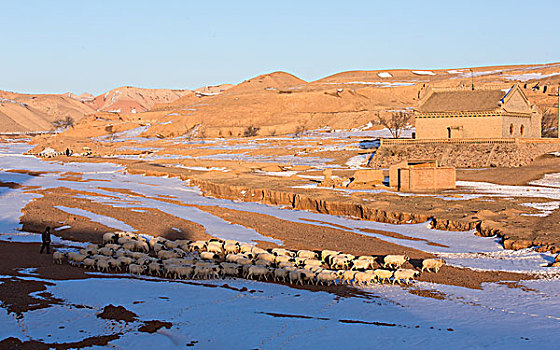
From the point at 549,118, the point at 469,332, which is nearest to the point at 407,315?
the point at 469,332

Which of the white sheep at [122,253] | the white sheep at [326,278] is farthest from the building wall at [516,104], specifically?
the white sheep at [122,253]

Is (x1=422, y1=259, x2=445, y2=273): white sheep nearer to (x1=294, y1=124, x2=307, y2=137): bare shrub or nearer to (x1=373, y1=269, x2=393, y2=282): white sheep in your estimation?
(x1=373, y1=269, x2=393, y2=282): white sheep

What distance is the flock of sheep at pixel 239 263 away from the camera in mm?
21297

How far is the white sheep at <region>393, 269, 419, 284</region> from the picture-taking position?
2109 cm

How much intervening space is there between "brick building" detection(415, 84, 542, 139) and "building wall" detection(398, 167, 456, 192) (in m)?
14.1

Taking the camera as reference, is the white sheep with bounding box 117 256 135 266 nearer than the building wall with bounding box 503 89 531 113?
Yes

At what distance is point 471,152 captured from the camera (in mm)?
52031

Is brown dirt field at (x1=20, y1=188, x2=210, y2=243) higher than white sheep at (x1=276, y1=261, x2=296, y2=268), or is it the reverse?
brown dirt field at (x1=20, y1=188, x2=210, y2=243)

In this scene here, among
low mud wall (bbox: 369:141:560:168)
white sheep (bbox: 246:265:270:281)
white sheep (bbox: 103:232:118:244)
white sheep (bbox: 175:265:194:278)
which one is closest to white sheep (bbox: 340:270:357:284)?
white sheep (bbox: 246:265:270:281)

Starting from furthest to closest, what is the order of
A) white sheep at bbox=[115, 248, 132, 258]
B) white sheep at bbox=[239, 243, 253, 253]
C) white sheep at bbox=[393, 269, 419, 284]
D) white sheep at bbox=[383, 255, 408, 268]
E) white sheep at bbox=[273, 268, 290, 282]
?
white sheep at bbox=[239, 243, 253, 253]
white sheep at bbox=[115, 248, 132, 258]
white sheep at bbox=[383, 255, 408, 268]
white sheep at bbox=[273, 268, 290, 282]
white sheep at bbox=[393, 269, 419, 284]

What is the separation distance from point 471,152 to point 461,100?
6.12 m

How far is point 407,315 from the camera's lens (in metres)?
17.0

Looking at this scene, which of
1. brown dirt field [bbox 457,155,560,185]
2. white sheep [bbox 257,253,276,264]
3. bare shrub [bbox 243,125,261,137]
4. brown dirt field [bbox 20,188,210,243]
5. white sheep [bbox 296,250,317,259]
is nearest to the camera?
white sheep [bbox 257,253,276,264]

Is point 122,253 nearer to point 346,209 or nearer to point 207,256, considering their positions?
point 207,256
